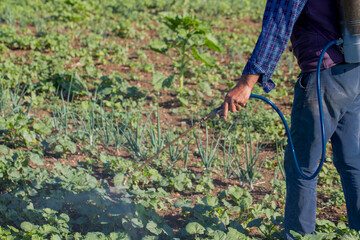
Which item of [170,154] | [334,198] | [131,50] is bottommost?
[334,198]

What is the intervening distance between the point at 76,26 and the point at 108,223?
4.77 m

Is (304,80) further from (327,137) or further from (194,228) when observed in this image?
(194,228)

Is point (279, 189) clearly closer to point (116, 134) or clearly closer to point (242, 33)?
point (116, 134)

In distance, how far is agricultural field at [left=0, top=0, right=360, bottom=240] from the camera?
2.58 metres

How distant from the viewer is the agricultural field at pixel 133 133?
2.58m

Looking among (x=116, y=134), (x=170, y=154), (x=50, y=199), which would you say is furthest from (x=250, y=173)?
(x=50, y=199)

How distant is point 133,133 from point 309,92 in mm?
2093

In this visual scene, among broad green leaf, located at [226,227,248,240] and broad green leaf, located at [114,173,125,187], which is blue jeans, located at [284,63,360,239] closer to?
broad green leaf, located at [226,227,248,240]

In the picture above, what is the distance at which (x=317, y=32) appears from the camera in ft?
6.84

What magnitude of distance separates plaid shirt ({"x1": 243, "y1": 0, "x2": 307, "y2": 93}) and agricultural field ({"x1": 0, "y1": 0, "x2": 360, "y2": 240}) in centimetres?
86

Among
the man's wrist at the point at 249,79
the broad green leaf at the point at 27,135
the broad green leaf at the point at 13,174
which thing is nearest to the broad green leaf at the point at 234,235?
the man's wrist at the point at 249,79

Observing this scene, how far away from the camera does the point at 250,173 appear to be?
10.7 ft

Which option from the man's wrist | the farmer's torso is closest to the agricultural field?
the man's wrist

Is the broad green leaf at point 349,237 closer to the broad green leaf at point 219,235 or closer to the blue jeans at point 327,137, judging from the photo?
the blue jeans at point 327,137
